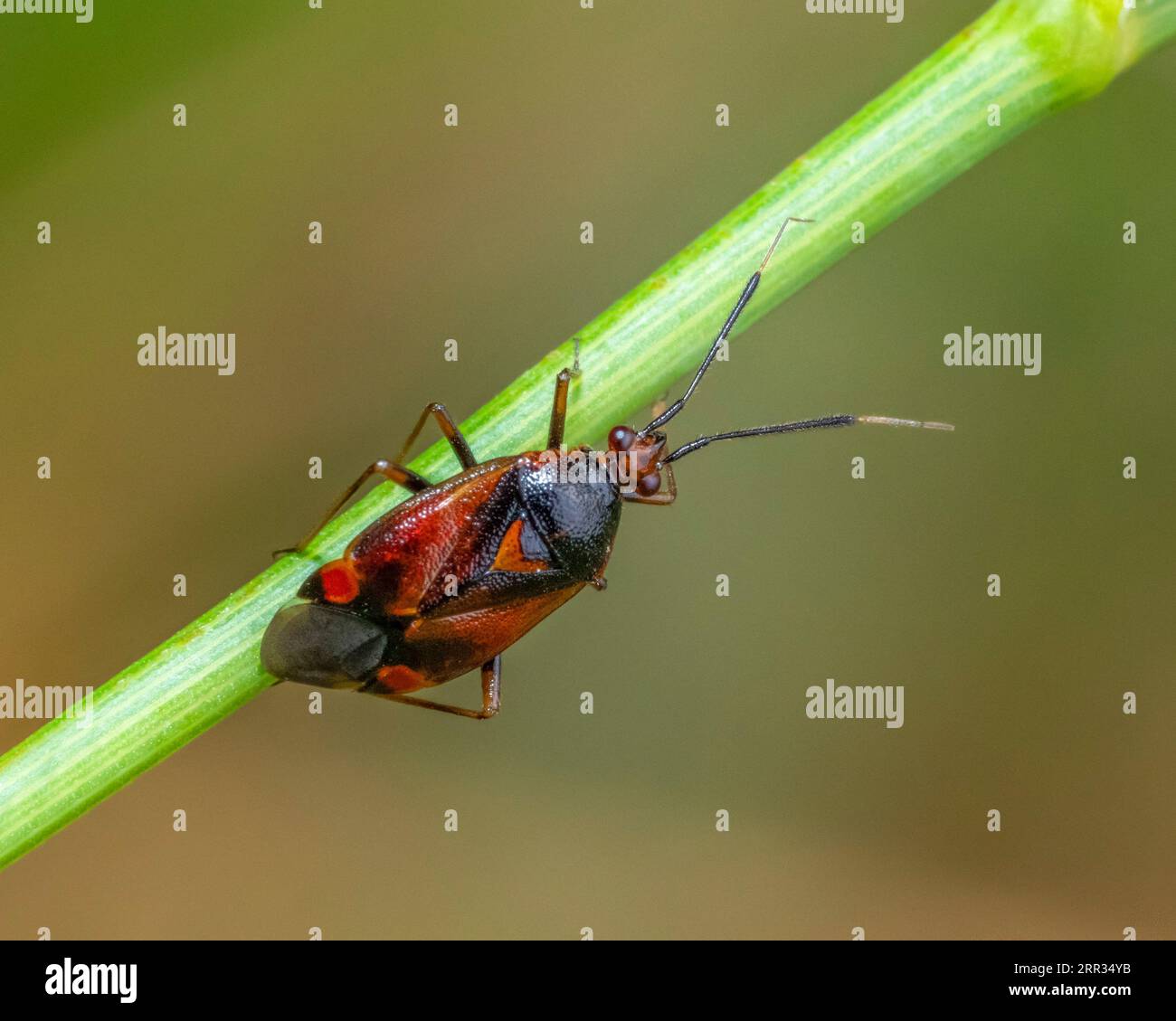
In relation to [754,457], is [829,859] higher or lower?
lower

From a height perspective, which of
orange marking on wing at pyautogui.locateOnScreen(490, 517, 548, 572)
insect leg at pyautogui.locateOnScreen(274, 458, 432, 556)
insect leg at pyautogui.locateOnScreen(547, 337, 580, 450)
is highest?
insect leg at pyautogui.locateOnScreen(547, 337, 580, 450)

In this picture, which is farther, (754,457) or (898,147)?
(754,457)

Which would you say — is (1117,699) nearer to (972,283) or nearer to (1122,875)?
(1122,875)

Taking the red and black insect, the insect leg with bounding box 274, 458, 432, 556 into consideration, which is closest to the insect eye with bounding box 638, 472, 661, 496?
the red and black insect

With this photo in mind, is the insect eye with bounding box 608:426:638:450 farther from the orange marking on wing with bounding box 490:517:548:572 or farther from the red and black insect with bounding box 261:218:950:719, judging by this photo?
the orange marking on wing with bounding box 490:517:548:572

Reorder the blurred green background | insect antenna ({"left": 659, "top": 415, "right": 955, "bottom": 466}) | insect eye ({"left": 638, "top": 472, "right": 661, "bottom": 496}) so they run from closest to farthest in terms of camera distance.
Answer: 1. insect antenna ({"left": 659, "top": 415, "right": 955, "bottom": 466})
2. insect eye ({"left": 638, "top": 472, "right": 661, "bottom": 496})
3. the blurred green background

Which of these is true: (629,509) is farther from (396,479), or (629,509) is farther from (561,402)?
(561,402)

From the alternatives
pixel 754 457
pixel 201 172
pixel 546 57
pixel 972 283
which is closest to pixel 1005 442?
pixel 972 283
